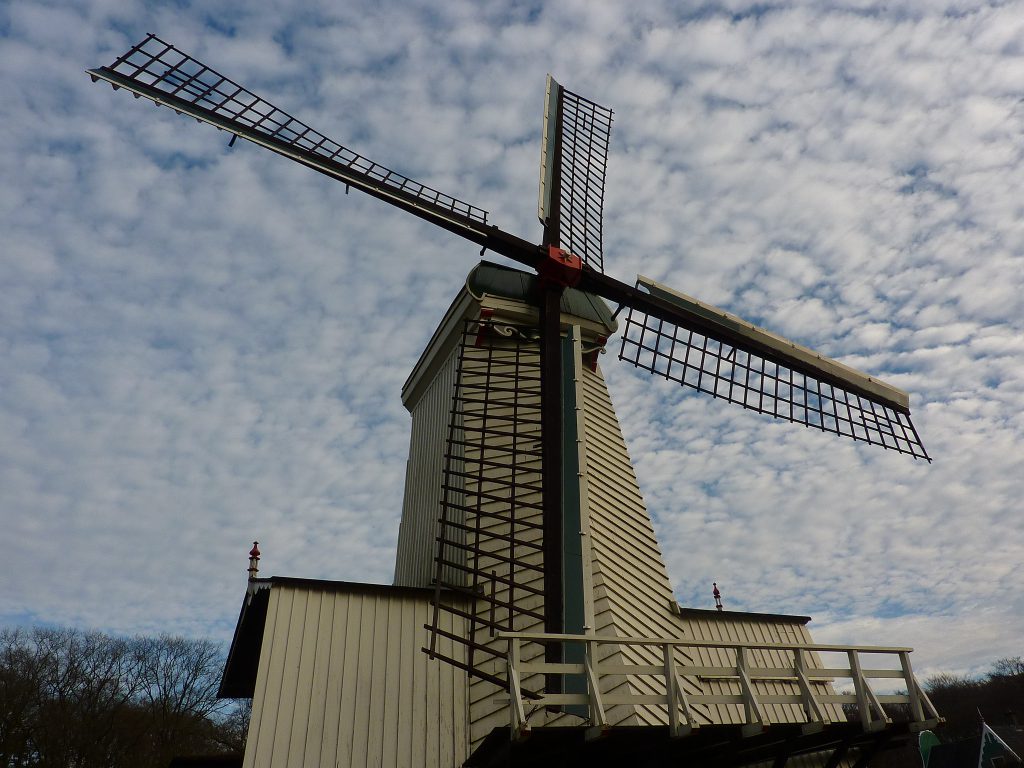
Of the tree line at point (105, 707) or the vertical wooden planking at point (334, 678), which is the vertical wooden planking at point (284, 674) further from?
Answer: the tree line at point (105, 707)

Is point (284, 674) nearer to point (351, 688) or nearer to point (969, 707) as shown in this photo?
point (351, 688)

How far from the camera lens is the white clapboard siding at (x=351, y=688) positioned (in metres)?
7.67

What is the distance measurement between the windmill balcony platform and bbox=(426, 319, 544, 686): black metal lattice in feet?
2.36

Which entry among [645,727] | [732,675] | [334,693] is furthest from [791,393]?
[334,693]

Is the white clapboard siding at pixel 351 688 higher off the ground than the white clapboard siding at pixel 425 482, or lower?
lower

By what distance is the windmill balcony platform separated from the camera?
6285 millimetres

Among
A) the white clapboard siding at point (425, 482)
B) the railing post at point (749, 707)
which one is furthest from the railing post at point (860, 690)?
the white clapboard siding at point (425, 482)

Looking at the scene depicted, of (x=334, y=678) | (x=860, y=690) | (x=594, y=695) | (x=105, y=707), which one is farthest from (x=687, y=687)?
(x=105, y=707)

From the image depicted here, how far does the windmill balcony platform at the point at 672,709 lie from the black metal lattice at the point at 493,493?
72cm

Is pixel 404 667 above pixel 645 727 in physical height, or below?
above

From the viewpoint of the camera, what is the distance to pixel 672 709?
258 inches

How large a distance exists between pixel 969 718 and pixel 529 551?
52635 mm

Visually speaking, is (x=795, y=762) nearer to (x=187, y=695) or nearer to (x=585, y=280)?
(x=585, y=280)

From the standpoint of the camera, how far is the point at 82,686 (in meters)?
29.4
